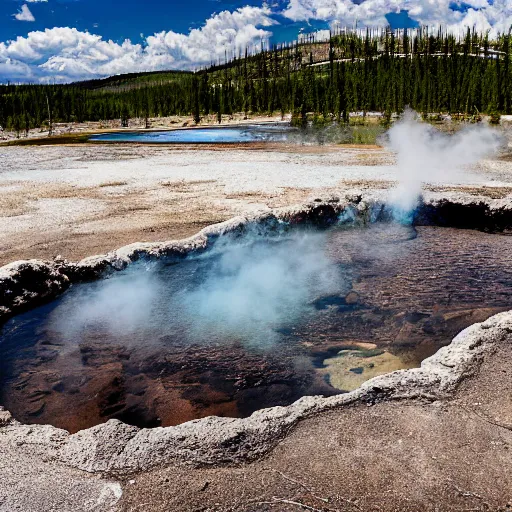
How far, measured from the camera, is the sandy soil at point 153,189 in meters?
10.3

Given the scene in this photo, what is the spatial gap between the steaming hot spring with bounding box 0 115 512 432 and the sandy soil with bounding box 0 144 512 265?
6.74 feet

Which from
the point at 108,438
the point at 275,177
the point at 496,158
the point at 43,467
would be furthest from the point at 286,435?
the point at 496,158

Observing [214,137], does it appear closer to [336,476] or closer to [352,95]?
[352,95]

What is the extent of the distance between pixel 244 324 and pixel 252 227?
3481mm

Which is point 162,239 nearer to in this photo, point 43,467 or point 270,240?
point 270,240

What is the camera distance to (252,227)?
9.70 meters

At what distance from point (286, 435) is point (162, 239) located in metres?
6.68

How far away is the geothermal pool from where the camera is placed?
509cm

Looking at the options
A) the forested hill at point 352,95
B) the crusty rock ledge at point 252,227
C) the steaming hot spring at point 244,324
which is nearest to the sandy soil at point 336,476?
the steaming hot spring at point 244,324

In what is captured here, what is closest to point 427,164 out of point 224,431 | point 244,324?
point 244,324

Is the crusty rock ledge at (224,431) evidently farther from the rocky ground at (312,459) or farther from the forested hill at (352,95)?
the forested hill at (352,95)

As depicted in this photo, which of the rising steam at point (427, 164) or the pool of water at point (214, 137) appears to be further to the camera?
the pool of water at point (214, 137)

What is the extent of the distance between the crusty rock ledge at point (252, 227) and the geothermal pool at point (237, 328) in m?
0.21

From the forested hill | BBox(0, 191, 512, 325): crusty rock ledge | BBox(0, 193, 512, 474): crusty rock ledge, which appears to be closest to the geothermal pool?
BBox(0, 191, 512, 325): crusty rock ledge
